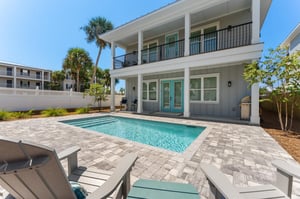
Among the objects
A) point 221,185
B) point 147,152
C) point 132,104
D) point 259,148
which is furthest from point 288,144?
point 132,104

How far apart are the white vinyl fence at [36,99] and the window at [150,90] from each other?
24.5ft

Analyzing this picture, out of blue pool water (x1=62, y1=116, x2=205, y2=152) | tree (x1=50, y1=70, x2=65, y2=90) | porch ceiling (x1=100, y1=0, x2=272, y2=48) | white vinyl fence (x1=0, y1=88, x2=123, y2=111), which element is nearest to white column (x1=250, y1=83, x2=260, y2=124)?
blue pool water (x1=62, y1=116, x2=205, y2=152)

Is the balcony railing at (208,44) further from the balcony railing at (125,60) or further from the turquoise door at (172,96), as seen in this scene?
the turquoise door at (172,96)

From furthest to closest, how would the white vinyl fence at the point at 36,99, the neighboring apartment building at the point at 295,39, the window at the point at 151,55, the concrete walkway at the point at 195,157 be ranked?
the neighboring apartment building at the point at 295,39 < the window at the point at 151,55 < the white vinyl fence at the point at 36,99 < the concrete walkway at the point at 195,157

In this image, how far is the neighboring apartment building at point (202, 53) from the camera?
737cm

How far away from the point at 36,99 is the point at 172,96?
11817 millimetres

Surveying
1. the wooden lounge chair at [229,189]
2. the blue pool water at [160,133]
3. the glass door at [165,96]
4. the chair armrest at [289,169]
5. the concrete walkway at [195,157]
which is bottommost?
the blue pool water at [160,133]

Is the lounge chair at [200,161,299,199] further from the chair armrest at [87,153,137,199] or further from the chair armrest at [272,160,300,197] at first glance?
the chair armrest at [87,153,137,199]

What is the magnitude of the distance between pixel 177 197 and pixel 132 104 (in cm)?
1195

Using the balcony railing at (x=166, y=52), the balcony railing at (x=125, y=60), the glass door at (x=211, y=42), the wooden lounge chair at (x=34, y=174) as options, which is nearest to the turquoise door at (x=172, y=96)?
the balcony railing at (x=166, y=52)

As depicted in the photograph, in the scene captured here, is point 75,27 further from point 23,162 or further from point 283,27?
point 283,27

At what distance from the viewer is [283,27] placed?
53.5ft

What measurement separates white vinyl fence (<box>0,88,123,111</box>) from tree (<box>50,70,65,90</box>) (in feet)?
63.7

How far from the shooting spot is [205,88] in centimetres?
962
